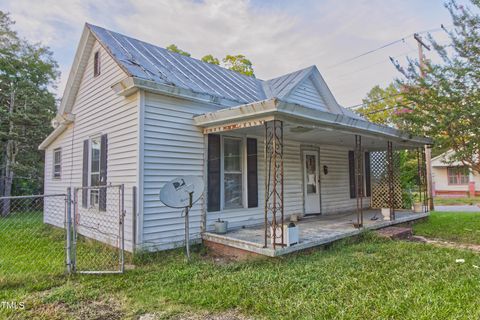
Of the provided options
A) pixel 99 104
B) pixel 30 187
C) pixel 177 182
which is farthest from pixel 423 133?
pixel 30 187

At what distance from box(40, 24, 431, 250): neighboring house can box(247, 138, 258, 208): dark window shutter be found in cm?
2

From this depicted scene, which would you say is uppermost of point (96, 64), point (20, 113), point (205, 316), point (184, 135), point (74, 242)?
point (20, 113)

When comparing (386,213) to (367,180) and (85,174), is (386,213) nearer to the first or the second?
(367,180)

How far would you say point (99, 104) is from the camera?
6.70 meters

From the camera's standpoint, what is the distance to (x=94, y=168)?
6.86m

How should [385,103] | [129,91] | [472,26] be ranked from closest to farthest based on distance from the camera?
[129,91] → [472,26] → [385,103]

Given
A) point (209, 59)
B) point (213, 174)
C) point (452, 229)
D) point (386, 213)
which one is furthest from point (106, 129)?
point (209, 59)

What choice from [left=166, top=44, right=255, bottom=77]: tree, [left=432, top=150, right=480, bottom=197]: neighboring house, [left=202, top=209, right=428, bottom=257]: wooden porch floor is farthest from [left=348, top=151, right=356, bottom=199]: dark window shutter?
[left=432, top=150, right=480, bottom=197]: neighboring house

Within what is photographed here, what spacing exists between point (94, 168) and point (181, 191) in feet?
10.8

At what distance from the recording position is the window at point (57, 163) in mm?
9102

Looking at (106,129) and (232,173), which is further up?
(106,129)

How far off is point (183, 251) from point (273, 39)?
9.83 meters

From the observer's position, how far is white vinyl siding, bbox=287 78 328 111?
855cm

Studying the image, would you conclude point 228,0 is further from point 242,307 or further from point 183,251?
point 242,307
